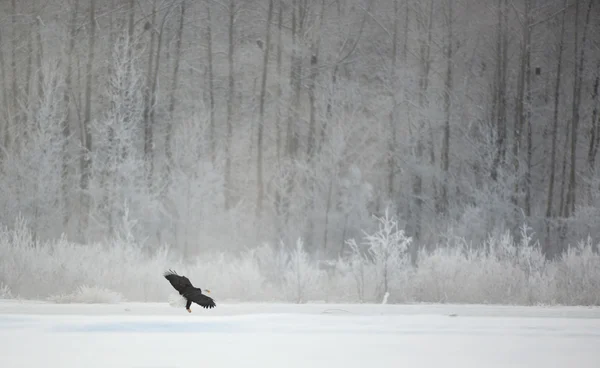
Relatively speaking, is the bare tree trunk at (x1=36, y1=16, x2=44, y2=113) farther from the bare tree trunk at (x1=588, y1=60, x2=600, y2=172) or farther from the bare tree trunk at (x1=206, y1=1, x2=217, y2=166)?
the bare tree trunk at (x1=588, y1=60, x2=600, y2=172)

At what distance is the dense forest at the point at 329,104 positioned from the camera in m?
18.4

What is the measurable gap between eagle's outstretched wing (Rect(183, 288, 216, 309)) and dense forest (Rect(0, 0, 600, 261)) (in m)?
11.3

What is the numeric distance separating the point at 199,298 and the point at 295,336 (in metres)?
0.71

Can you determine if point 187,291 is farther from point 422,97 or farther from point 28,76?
point 422,97

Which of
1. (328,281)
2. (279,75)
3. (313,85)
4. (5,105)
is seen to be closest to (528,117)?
(313,85)

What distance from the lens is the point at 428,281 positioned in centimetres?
961

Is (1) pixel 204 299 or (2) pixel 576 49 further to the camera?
(2) pixel 576 49

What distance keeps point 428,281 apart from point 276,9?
1192 centimetres

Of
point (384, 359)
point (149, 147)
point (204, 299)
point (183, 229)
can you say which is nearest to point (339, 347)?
point (384, 359)

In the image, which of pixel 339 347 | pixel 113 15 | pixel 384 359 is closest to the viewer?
pixel 384 359

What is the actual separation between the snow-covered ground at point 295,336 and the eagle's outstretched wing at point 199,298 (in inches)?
7.5

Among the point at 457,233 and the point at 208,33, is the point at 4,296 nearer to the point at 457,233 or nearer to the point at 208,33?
the point at 457,233

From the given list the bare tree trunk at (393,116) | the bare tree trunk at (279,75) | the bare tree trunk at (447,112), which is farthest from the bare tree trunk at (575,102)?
the bare tree trunk at (279,75)

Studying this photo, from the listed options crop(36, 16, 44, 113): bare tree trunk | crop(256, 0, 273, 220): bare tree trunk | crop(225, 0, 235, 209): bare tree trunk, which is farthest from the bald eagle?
crop(36, 16, 44, 113): bare tree trunk
